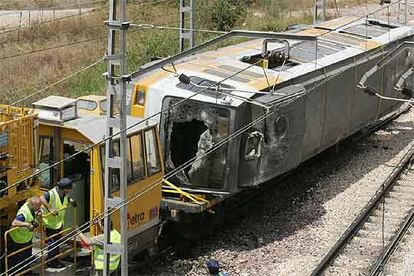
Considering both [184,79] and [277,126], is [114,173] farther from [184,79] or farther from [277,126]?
[277,126]

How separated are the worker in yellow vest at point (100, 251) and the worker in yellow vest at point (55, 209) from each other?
0.45 meters

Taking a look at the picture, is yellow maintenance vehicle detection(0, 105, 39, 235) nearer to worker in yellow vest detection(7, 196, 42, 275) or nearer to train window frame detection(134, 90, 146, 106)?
worker in yellow vest detection(7, 196, 42, 275)

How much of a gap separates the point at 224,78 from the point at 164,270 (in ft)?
12.9

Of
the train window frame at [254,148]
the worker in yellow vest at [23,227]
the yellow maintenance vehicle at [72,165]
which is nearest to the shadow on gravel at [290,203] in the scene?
the train window frame at [254,148]

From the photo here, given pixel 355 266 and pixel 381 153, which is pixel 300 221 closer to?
pixel 355 266

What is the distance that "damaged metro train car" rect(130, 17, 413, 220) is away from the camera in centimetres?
1400

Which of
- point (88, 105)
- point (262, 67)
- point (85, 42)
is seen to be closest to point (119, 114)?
point (88, 105)

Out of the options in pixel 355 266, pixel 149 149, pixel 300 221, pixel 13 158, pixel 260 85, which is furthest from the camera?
pixel 300 221

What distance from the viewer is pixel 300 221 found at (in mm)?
15727

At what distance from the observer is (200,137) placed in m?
14.3

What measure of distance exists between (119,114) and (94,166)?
1.38 metres

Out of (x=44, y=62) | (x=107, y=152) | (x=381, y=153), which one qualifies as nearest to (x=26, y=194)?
(x=107, y=152)

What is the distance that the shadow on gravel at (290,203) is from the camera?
14609mm

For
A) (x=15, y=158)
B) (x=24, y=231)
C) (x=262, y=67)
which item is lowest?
(x=24, y=231)
